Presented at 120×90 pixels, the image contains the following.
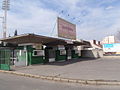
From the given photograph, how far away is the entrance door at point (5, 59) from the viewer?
13.6m

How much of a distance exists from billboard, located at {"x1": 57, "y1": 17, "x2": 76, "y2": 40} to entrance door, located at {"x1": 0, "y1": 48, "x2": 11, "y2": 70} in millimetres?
13238

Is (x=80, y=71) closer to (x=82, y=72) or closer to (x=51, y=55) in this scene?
(x=82, y=72)

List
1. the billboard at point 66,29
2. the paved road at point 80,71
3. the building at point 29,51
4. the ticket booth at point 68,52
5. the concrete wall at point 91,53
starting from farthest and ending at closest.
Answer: the concrete wall at point 91,53, the ticket booth at point 68,52, the billboard at point 66,29, the building at point 29,51, the paved road at point 80,71

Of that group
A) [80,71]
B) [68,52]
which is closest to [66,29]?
[68,52]

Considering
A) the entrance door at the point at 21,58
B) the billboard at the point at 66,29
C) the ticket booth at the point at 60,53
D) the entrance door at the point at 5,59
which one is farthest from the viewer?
the billboard at the point at 66,29

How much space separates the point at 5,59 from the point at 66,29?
54.8 feet

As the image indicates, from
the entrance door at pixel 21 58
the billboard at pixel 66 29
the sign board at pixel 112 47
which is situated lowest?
the entrance door at pixel 21 58

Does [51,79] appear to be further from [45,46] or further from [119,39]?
[119,39]

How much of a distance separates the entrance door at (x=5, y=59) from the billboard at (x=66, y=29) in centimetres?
1324

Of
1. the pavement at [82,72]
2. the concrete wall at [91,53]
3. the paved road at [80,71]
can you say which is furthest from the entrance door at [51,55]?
the concrete wall at [91,53]

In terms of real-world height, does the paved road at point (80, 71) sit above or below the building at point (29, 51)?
below

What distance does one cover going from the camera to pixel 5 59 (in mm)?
13945

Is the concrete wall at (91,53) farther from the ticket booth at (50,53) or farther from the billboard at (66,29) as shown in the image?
the ticket booth at (50,53)

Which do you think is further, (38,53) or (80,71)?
(38,53)
